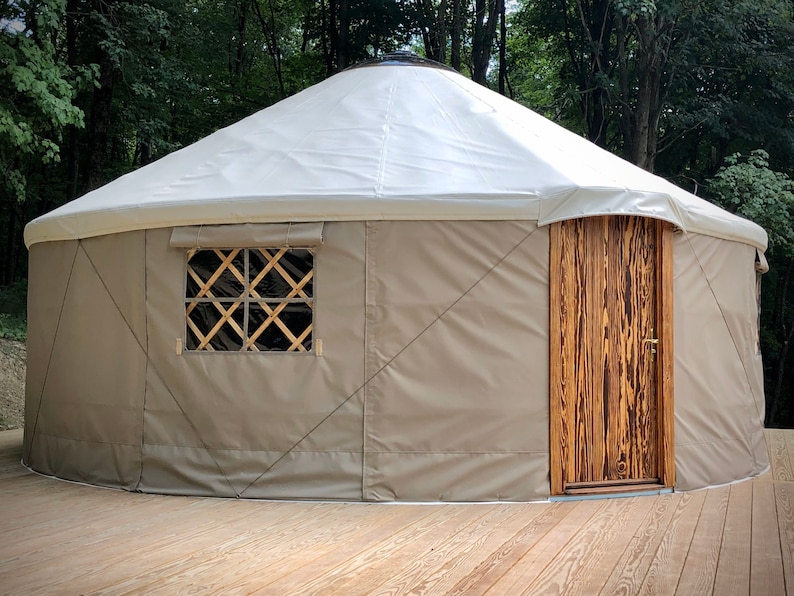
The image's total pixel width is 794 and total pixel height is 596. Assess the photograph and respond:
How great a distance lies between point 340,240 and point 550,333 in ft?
3.51

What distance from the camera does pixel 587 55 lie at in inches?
461

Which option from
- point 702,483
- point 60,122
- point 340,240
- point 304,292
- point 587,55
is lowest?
point 702,483

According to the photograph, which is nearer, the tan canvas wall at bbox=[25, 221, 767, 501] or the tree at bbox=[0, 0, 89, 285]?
the tan canvas wall at bbox=[25, 221, 767, 501]

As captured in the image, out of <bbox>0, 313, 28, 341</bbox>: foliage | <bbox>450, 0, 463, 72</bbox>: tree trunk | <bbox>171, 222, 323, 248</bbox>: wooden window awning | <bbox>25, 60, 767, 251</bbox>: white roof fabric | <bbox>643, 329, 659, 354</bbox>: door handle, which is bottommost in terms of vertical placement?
<bbox>0, 313, 28, 341</bbox>: foliage

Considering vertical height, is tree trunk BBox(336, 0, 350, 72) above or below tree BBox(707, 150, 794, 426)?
above

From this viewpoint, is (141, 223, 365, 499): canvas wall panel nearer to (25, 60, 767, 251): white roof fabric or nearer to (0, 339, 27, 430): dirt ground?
(25, 60, 767, 251): white roof fabric

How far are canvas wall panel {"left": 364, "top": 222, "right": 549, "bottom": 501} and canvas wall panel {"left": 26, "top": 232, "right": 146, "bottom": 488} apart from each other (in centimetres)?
124

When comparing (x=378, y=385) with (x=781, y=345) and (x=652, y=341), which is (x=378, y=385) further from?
(x=781, y=345)

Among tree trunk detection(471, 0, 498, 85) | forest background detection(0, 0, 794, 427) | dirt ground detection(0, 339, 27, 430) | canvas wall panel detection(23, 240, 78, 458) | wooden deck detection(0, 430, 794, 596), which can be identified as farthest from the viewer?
tree trunk detection(471, 0, 498, 85)

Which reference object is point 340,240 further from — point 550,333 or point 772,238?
point 772,238

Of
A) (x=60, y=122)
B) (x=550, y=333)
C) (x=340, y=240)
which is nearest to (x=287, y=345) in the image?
(x=340, y=240)

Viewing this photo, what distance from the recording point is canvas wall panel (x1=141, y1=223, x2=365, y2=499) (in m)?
3.96

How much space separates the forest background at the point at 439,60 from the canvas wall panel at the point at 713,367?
14.4 feet

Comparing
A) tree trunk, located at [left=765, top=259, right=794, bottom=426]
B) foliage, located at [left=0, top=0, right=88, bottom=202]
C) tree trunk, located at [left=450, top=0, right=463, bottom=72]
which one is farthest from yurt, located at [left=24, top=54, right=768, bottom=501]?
tree trunk, located at [left=765, top=259, right=794, bottom=426]
